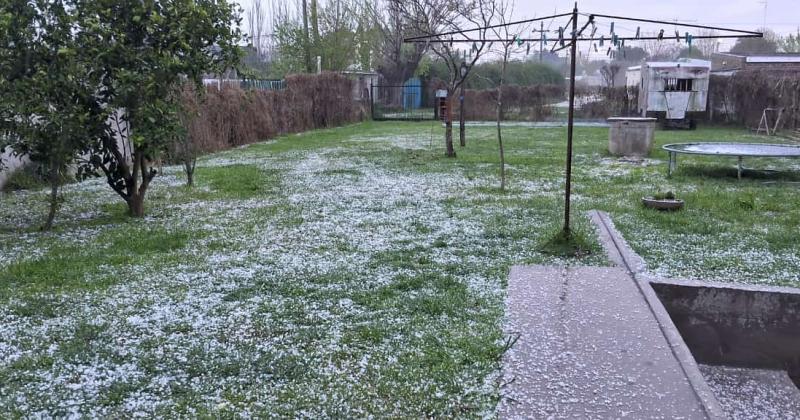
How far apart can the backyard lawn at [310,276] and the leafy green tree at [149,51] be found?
833 mm

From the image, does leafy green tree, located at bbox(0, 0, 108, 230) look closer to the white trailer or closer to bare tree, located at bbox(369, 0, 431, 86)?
the white trailer

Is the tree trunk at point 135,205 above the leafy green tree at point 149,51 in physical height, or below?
below

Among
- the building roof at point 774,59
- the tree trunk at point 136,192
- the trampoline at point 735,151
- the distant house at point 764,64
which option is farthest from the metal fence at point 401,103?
the tree trunk at point 136,192

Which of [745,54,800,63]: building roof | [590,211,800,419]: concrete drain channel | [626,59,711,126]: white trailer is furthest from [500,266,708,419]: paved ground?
[745,54,800,63]: building roof

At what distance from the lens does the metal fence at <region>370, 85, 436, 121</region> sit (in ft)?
68.8

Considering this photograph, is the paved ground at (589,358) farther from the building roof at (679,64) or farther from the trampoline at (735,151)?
the building roof at (679,64)

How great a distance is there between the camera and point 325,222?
539 cm

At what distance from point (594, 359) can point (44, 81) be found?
4.59 metres

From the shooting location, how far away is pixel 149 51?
5117 mm

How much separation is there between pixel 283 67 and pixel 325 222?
18.4m

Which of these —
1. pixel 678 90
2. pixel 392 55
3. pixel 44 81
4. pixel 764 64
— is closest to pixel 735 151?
pixel 44 81

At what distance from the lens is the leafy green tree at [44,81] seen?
4707 mm

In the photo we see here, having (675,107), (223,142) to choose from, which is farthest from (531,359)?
(675,107)

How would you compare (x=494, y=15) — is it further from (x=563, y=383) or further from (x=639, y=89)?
(x=639, y=89)
